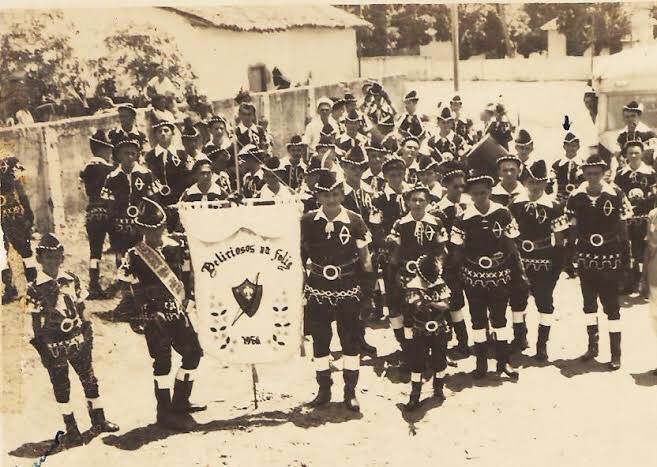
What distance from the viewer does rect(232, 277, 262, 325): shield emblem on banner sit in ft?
20.8

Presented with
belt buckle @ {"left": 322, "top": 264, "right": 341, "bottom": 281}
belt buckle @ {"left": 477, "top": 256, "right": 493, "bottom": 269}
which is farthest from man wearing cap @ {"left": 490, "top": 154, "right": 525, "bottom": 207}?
belt buckle @ {"left": 322, "top": 264, "right": 341, "bottom": 281}

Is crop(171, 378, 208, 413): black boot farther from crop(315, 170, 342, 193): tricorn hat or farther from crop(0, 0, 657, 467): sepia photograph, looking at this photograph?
crop(315, 170, 342, 193): tricorn hat

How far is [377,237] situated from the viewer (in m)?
6.95

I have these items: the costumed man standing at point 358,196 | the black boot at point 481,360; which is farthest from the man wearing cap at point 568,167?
the costumed man standing at point 358,196

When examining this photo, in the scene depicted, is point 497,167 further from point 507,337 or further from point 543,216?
point 507,337

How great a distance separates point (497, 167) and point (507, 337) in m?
1.57

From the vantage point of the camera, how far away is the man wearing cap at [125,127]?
21.8 feet

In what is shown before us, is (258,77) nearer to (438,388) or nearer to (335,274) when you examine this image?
(335,274)

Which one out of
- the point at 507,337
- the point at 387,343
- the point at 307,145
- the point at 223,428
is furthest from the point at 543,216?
the point at 223,428

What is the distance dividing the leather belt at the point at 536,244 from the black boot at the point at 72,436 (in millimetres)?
4027

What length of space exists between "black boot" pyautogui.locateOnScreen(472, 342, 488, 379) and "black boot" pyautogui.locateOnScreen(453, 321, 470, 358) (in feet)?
1.05

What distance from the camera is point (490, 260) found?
6.20m

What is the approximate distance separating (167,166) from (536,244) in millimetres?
3368

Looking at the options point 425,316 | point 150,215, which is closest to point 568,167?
point 425,316
